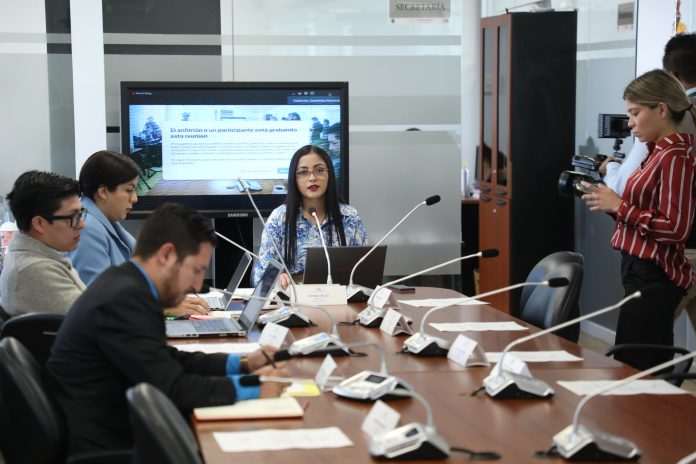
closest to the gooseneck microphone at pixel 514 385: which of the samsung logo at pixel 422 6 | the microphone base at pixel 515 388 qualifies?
the microphone base at pixel 515 388

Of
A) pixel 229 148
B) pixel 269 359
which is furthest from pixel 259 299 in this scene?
pixel 229 148

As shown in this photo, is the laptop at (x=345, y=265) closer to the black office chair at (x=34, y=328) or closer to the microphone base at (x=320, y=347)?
the microphone base at (x=320, y=347)

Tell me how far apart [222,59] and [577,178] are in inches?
98.0

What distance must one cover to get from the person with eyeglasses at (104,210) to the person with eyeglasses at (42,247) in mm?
416

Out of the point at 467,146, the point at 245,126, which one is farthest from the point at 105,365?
the point at 467,146

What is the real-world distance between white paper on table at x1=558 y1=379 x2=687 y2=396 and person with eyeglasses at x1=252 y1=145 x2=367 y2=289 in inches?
87.8

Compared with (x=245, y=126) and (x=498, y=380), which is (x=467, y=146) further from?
(x=498, y=380)

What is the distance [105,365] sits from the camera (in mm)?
2359

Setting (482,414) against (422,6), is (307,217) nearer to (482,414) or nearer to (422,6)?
(422,6)

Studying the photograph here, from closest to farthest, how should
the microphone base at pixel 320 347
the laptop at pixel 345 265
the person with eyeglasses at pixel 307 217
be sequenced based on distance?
the microphone base at pixel 320 347 < the laptop at pixel 345 265 < the person with eyeglasses at pixel 307 217

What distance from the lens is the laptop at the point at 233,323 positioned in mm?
3297

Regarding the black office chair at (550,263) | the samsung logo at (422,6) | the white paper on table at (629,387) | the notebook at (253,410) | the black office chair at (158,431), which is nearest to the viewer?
the black office chair at (158,431)

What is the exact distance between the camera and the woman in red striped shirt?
374 cm

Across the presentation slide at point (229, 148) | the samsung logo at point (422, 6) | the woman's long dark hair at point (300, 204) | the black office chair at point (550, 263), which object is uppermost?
the samsung logo at point (422, 6)
